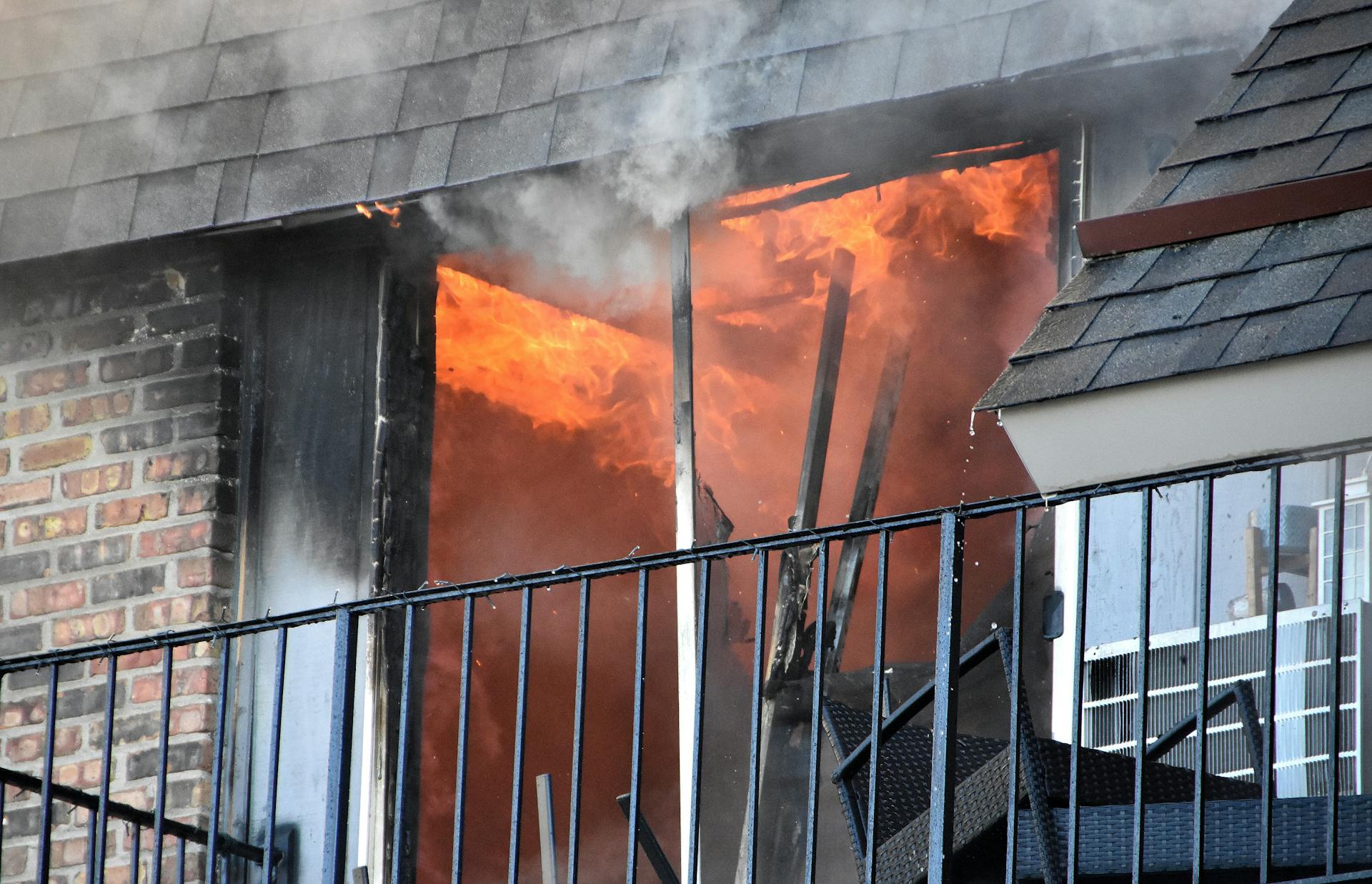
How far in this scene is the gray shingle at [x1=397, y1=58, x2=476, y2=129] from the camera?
5938 millimetres

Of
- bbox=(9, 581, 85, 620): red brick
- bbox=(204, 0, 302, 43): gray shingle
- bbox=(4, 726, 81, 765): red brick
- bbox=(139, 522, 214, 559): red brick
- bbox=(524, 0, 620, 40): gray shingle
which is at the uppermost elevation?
bbox=(204, 0, 302, 43): gray shingle

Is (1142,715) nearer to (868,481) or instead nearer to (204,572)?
(868,481)

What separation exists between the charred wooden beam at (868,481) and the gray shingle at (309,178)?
172 cm

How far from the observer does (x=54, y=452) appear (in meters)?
6.43

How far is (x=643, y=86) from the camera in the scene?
18.6ft

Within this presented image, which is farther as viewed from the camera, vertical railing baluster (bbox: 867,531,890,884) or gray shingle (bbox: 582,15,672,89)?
gray shingle (bbox: 582,15,672,89)

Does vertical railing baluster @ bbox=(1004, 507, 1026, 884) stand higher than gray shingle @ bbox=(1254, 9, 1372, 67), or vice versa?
gray shingle @ bbox=(1254, 9, 1372, 67)

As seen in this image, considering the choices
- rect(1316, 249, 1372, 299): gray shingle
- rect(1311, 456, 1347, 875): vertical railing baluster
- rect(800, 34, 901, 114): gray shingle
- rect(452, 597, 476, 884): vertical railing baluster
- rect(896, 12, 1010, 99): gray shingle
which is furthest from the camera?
rect(800, 34, 901, 114): gray shingle

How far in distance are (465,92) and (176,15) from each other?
1.26 metres

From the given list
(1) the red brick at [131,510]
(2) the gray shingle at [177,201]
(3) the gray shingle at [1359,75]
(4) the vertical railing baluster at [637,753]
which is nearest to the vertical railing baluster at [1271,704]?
(3) the gray shingle at [1359,75]

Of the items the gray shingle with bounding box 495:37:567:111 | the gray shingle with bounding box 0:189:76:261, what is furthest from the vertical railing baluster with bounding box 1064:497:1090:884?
the gray shingle with bounding box 0:189:76:261

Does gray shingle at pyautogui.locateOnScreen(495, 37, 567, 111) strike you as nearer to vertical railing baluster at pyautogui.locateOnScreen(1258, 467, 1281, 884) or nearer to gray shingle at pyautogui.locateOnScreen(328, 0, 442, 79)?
gray shingle at pyautogui.locateOnScreen(328, 0, 442, 79)

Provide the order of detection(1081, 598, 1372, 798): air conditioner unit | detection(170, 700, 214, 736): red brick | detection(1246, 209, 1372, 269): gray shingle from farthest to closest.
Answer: detection(170, 700, 214, 736): red brick → detection(1081, 598, 1372, 798): air conditioner unit → detection(1246, 209, 1372, 269): gray shingle

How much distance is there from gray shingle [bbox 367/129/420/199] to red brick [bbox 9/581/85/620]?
1646 millimetres
